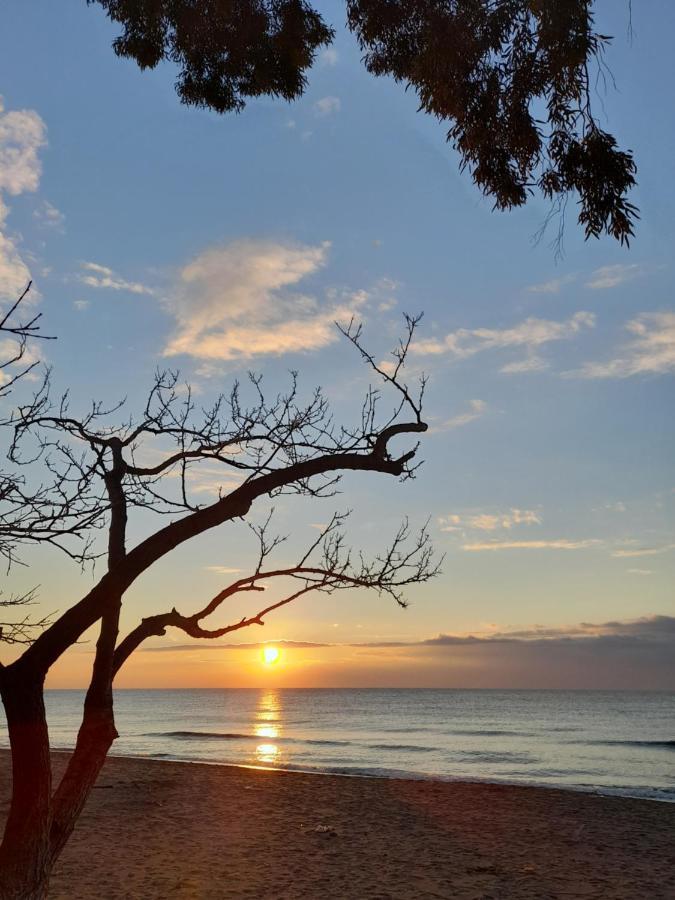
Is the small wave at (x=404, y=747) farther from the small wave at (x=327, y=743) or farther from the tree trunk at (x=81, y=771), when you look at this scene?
the tree trunk at (x=81, y=771)

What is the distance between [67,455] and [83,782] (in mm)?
2265

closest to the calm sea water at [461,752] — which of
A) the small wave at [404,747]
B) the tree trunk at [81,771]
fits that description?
the small wave at [404,747]

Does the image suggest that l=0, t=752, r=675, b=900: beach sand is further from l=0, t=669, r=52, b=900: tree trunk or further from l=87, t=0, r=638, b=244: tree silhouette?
l=87, t=0, r=638, b=244: tree silhouette

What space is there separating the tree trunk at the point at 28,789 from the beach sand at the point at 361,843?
428cm

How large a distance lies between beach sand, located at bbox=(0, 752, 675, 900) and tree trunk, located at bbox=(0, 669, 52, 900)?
169 inches

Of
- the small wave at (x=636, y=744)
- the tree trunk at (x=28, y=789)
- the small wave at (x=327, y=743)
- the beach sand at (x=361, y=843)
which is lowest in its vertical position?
the small wave at (x=636, y=744)

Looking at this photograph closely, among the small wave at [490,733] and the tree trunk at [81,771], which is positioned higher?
the tree trunk at [81,771]

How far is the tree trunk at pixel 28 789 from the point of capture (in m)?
4.86

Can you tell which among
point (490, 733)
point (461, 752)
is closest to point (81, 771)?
point (461, 752)

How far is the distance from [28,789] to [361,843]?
7908 millimetres

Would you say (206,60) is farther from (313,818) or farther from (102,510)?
(313,818)

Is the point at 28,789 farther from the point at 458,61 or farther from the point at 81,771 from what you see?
the point at 458,61

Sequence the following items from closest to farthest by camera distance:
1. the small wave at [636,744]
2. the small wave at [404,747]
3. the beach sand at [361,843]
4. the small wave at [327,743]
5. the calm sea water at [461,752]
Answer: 1. the beach sand at [361,843]
2. the calm sea water at [461,752]
3. the small wave at [404,747]
4. the small wave at [327,743]
5. the small wave at [636,744]

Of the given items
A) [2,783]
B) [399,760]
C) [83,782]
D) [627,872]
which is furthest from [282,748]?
[83,782]
